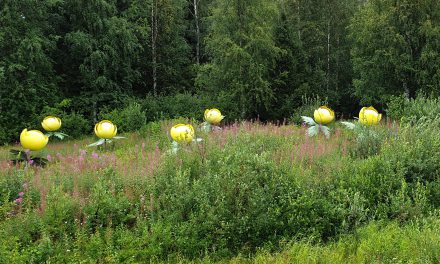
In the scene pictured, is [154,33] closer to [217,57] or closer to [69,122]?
[217,57]

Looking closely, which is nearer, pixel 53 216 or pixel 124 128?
pixel 53 216

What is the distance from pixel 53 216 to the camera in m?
4.46

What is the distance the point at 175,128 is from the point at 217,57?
30.6 ft

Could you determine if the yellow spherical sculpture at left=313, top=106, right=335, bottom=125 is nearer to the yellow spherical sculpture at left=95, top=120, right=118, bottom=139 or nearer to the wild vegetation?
the wild vegetation

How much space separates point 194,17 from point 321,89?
975cm

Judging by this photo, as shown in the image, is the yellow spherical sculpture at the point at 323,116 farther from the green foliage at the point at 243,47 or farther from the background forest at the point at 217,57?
the green foliage at the point at 243,47

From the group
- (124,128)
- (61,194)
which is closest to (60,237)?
(61,194)

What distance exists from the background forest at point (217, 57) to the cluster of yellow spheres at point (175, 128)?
9.85 feet

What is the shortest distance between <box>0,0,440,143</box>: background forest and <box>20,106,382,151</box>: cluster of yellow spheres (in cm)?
300

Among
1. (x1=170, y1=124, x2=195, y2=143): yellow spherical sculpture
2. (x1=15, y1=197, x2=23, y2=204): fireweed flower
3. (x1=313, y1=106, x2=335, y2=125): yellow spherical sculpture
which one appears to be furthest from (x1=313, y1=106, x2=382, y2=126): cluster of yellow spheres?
(x1=15, y1=197, x2=23, y2=204): fireweed flower

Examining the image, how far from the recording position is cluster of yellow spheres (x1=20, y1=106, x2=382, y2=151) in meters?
7.85

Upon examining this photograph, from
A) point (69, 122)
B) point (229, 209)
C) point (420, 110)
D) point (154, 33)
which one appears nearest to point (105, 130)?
point (229, 209)

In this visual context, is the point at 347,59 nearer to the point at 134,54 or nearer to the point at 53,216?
the point at 134,54

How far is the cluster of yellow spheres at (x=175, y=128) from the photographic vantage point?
785 centimetres
